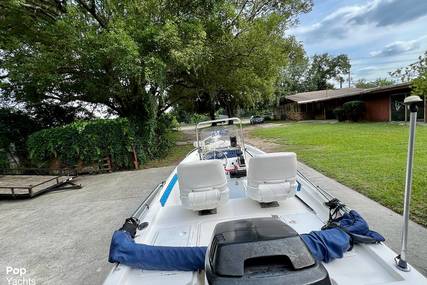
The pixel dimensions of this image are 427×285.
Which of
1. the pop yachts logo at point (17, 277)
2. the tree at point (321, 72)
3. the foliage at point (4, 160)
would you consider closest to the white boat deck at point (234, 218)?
the pop yachts logo at point (17, 277)

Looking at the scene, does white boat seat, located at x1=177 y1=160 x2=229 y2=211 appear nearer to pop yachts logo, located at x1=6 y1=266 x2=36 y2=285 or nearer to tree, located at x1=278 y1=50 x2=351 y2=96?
pop yachts logo, located at x1=6 y1=266 x2=36 y2=285

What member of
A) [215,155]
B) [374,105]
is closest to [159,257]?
[215,155]

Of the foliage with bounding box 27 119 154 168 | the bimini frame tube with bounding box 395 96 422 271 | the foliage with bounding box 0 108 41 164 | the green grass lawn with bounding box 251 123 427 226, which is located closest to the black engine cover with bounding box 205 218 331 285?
the bimini frame tube with bounding box 395 96 422 271

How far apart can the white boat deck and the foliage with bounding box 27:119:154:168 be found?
531 centimetres

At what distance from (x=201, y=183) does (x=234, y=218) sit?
56cm

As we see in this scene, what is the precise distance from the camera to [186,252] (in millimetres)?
2004

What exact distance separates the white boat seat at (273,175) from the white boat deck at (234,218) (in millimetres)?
221

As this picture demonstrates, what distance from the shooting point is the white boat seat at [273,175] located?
302 cm

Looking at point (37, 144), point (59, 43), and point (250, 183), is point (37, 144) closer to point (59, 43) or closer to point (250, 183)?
point (59, 43)

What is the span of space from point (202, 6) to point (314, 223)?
8.40 metres

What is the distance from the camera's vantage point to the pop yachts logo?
2.97 meters

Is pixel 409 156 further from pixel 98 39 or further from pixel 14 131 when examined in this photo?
pixel 14 131

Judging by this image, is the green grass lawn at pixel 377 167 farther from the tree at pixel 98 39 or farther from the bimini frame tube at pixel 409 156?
the tree at pixel 98 39

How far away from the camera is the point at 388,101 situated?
17672 millimetres
